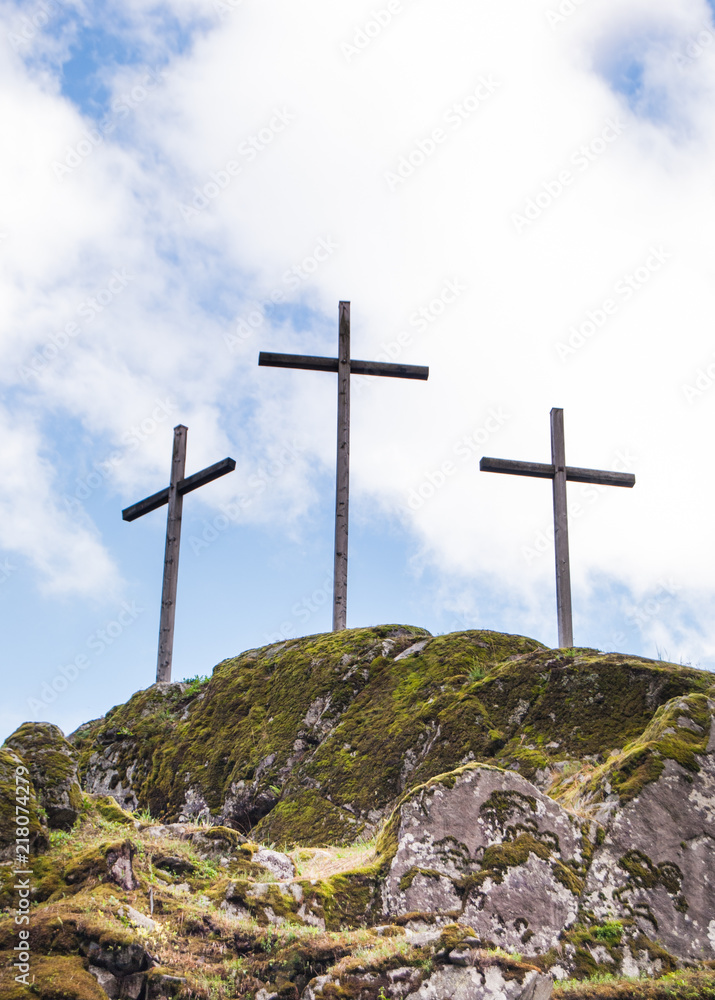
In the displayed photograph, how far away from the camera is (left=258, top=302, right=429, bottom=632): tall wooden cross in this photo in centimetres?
1534

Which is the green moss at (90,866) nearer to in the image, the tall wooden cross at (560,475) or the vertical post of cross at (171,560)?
the vertical post of cross at (171,560)

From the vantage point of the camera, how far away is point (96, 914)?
19.4ft

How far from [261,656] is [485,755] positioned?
583cm

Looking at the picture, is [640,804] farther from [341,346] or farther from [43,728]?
[341,346]

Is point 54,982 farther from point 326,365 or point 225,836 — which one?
point 326,365

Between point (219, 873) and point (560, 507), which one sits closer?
point (219, 873)

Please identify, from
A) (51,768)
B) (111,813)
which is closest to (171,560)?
(111,813)

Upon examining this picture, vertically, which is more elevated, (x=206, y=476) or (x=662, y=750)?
(x=206, y=476)

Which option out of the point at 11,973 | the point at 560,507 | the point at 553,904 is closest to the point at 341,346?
the point at 560,507

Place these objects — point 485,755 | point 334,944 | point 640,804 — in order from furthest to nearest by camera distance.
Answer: point 485,755 < point 640,804 < point 334,944

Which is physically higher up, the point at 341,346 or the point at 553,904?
the point at 341,346

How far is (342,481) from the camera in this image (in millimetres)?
15969

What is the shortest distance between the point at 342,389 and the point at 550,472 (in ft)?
14.6

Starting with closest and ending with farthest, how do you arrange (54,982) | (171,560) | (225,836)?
(54,982) < (225,836) < (171,560)
